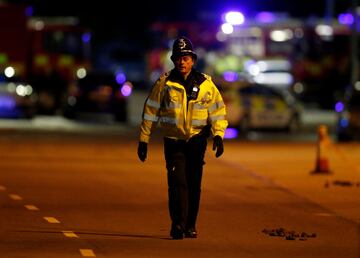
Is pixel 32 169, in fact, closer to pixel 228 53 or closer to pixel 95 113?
pixel 95 113

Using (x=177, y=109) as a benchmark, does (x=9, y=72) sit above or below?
below

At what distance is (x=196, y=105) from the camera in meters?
11.5

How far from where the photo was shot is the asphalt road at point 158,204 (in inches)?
442

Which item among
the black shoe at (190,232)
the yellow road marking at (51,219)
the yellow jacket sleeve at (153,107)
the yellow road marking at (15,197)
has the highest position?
the yellow jacket sleeve at (153,107)

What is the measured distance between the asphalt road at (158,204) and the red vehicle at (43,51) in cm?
1497

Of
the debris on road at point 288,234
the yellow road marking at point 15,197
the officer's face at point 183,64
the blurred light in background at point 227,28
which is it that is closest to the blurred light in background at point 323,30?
the blurred light in background at point 227,28

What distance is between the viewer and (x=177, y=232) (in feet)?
37.8

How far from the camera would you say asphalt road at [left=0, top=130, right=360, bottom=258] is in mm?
11234

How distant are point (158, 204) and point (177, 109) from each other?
366 cm

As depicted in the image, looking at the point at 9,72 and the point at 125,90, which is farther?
the point at 9,72

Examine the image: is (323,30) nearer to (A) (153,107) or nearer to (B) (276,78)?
(B) (276,78)

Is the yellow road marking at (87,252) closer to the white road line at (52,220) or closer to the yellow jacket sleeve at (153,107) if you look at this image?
the yellow jacket sleeve at (153,107)

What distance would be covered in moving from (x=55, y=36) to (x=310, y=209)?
30.9 m

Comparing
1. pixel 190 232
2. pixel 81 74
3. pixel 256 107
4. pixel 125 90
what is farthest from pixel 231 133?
pixel 190 232
